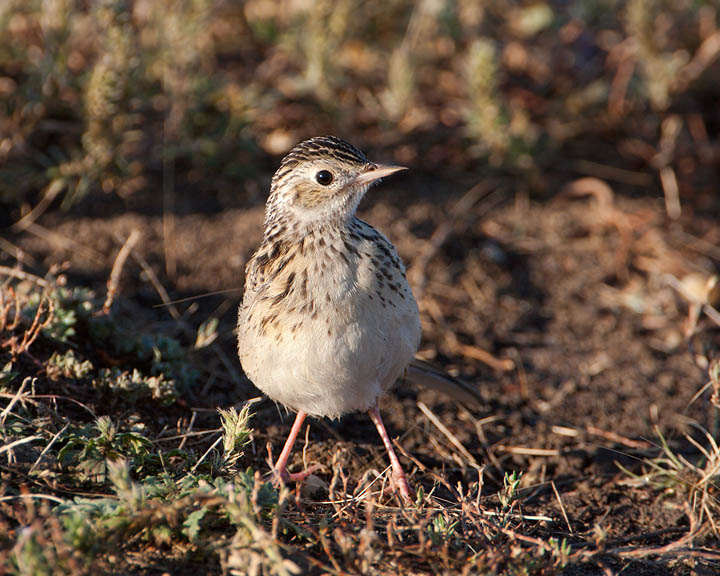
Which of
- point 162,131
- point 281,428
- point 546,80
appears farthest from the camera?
point 546,80

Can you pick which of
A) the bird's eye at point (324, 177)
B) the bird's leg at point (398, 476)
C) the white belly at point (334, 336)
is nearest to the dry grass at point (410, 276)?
the bird's leg at point (398, 476)

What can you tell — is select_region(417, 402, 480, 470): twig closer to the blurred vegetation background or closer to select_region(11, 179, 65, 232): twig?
the blurred vegetation background

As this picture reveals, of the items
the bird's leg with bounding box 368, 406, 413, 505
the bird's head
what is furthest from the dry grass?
the bird's head

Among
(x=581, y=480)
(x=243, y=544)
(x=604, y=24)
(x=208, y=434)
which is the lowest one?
(x=581, y=480)

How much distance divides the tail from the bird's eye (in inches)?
45.7

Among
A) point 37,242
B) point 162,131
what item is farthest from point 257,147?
point 37,242

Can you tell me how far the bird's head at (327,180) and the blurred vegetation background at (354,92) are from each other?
2095 mm

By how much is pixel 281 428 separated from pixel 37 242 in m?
2.28

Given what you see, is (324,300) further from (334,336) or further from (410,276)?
(410,276)

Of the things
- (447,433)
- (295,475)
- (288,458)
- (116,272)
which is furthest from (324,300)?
(116,272)

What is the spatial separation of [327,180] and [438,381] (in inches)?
53.2

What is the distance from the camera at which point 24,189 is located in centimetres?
579

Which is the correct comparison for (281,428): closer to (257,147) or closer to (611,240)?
(257,147)

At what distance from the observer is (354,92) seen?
22.9 feet
